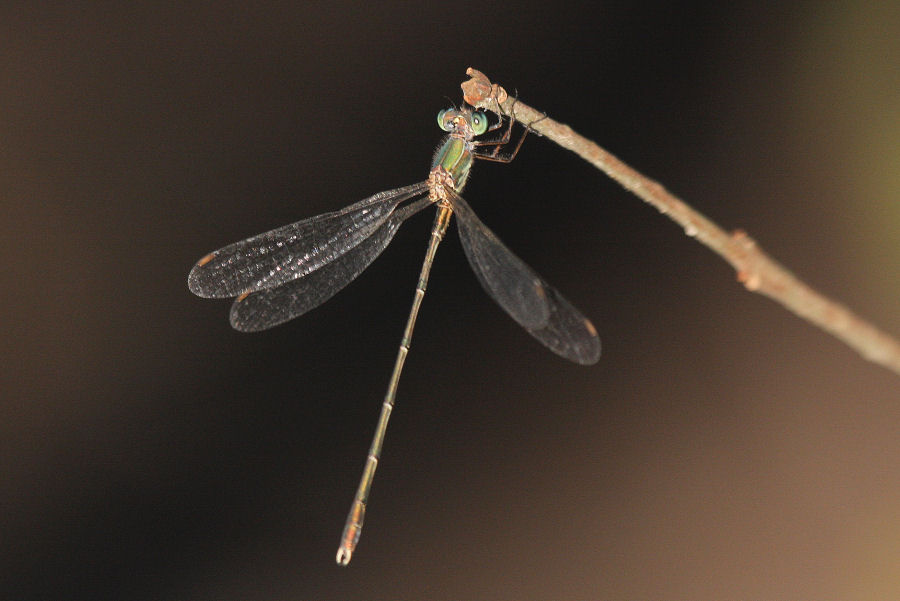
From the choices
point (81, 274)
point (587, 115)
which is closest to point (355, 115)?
point (587, 115)

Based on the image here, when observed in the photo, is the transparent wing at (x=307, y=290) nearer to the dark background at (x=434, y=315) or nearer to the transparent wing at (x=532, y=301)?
the transparent wing at (x=532, y=301)

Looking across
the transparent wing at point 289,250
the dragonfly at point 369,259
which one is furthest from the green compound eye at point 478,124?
the transparent wing at point 289,250

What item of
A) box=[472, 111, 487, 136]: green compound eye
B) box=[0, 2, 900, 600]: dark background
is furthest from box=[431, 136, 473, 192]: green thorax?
box=[0, 2, 900, 600]: dark background

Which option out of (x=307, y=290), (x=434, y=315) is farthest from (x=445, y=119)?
(x=434, y=315)

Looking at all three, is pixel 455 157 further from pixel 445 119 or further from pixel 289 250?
pixel 289 250

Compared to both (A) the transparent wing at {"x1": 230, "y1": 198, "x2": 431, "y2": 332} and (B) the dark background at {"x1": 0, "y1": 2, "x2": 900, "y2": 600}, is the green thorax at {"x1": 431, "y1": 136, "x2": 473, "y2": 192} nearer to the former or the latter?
(A) the transparent wing at {"x1": 230, "y1": 198, "x2": 431, "y2": 332}

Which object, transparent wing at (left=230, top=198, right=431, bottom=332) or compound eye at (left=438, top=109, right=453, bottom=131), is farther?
transparent wing at (left=230, top=198, right=431, bottom=332)

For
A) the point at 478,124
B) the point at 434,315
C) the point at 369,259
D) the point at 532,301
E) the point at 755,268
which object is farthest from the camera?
the point at 434,315
